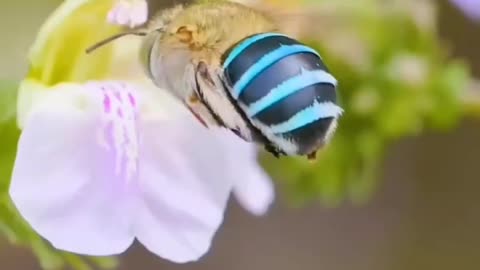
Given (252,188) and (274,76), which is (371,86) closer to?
(252,188)

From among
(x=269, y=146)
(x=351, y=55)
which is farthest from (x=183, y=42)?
(x=351, y=55)

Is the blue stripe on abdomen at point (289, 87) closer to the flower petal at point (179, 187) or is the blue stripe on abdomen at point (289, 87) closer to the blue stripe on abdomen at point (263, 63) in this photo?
the blue stripe on abdomen at point (263, 63)

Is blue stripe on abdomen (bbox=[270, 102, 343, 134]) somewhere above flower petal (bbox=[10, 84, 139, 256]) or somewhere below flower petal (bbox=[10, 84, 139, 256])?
above

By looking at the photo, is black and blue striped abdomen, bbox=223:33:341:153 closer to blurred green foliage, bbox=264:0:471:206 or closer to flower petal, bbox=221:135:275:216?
flower petal, bbox=221:135:275:216

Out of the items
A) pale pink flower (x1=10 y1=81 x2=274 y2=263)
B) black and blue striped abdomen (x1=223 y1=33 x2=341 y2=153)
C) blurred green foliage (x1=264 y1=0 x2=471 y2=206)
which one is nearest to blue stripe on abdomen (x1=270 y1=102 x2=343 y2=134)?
black and blue striped abdomen (x1=223 y1=33 x2=341 y2=153)

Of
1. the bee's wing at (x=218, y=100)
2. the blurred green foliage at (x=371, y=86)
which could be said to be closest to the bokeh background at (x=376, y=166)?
the blurred green foliage at (x=371, y=86)

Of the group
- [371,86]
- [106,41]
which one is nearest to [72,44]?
[106,41]
